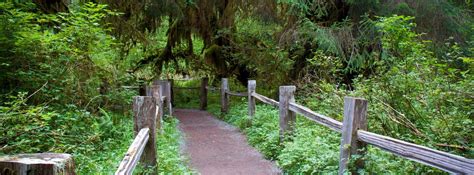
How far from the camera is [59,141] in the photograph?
17.4 ft

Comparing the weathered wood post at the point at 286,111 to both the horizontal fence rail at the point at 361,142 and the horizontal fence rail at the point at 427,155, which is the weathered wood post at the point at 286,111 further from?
the horizontal fence rail at the point at 427,155

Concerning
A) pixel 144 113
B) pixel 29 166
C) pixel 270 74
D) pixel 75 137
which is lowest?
pixel 75 137

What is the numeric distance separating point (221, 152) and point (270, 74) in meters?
5.14

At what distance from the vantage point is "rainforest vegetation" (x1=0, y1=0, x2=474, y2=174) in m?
4.70

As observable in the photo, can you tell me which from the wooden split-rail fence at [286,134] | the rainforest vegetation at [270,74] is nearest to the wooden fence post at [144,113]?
the wooden split-rail fence at [286,134]

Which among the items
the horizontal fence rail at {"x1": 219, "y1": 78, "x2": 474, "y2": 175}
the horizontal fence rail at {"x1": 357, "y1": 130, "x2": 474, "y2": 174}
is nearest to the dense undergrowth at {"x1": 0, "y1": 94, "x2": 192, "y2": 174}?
the horizontal fence rail at {"x1": 219, "y1": 78, "x2": 474, "y2": 175}

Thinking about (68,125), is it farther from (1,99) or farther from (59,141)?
(1,99)

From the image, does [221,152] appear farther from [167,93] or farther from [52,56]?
[167,93]

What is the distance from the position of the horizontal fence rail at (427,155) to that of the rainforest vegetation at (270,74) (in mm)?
Result: 599

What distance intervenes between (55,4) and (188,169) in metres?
5.30

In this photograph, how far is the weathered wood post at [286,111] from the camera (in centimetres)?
686

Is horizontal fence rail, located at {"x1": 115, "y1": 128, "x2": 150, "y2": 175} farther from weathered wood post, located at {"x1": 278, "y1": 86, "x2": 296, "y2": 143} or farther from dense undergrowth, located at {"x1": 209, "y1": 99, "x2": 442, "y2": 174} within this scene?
weathered wood post, located at {"x1": 278, "y1": 86, "x2": 296, "y2": 143}

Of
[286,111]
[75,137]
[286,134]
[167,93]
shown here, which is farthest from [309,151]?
[167,93]

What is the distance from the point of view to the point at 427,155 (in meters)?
2.98
